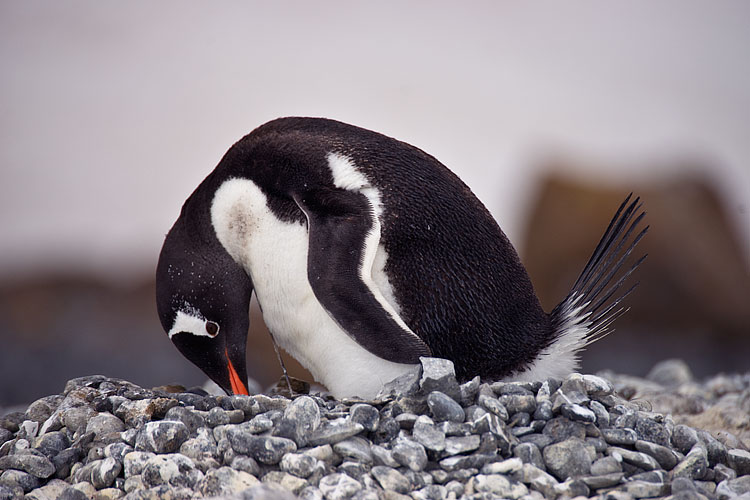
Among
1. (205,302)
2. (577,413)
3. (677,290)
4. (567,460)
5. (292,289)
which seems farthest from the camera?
(677,290)

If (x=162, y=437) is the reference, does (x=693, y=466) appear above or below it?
below

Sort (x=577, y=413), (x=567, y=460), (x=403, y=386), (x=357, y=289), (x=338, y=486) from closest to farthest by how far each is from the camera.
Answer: (x=338, y=486) < (x=567, y=460) < (x=577, y=413) < (x=403, y=386) < (x=357, y=289)

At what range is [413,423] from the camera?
1.34m

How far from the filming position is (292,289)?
1831mm

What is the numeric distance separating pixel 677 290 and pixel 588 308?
3.97 m

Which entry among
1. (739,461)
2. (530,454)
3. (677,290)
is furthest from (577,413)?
(677,290)

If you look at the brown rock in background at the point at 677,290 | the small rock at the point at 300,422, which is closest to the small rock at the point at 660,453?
the small rock at the point at 300,422

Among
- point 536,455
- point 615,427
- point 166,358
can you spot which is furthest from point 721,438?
point 166,358

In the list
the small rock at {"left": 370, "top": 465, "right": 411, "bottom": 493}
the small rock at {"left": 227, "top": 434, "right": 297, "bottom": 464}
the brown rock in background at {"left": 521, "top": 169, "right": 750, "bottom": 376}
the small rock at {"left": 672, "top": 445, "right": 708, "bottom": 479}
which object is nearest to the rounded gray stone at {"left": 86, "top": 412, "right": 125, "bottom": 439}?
the small rock at {"left": 227, "top": 434, "right": 297, "bottom": 464}

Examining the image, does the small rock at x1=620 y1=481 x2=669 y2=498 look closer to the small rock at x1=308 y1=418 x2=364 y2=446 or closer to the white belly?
the small rock at x1=308 y1=418 x2=364 y2=446

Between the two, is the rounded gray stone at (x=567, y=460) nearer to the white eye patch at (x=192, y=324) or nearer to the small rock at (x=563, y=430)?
the small rock at (x=563, y=430)

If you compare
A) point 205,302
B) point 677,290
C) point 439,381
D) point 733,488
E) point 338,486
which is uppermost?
point 205,302

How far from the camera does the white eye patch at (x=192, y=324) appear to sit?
1.96 meters

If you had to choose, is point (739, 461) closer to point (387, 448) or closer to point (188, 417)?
point (387, 448)
